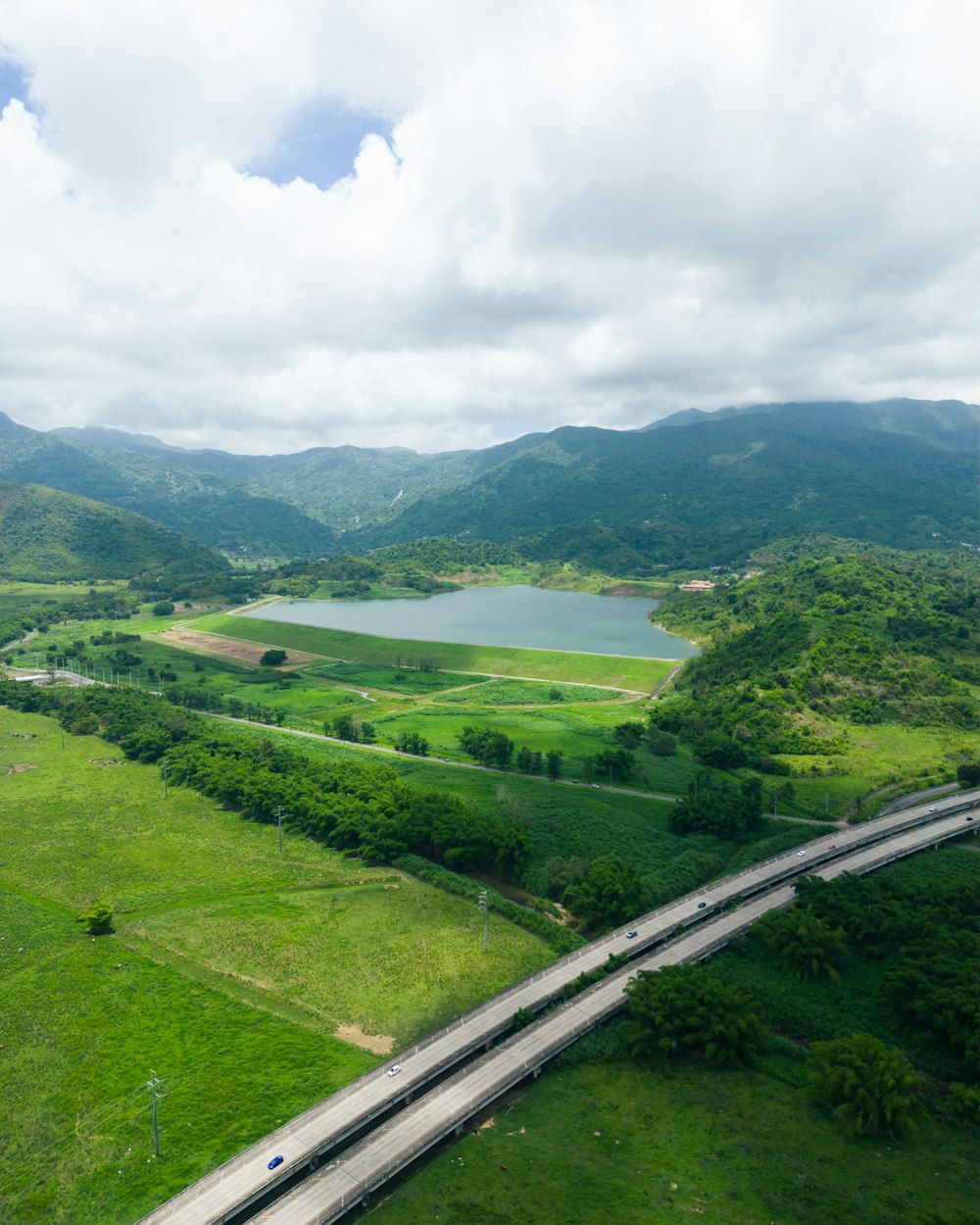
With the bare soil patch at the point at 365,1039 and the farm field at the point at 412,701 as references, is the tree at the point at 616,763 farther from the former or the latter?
the bare soil patch at the point at 365,1039

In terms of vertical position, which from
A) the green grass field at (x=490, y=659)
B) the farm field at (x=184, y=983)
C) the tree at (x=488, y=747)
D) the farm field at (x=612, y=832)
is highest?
the green grass field at (x=490, y=659)

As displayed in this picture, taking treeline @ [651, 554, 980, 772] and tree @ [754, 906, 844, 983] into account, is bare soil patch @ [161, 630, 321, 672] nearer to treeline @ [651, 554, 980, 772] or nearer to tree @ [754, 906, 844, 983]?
treeline @ [651, 554, 980, 772]

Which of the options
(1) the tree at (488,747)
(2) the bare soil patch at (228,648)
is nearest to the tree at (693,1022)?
(1) the tree at (488,747)

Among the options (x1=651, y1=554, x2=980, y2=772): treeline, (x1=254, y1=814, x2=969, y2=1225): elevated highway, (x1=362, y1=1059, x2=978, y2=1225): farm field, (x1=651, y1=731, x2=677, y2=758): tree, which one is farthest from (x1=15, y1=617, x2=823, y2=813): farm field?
(x1=362, y1=1059, x2=978, y2=1225): farm field

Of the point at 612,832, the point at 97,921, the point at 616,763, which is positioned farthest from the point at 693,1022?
the point at 616,763

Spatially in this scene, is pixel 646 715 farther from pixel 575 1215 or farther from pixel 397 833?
pixel 575 1215

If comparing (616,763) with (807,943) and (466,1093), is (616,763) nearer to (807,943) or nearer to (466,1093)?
(807,943)
